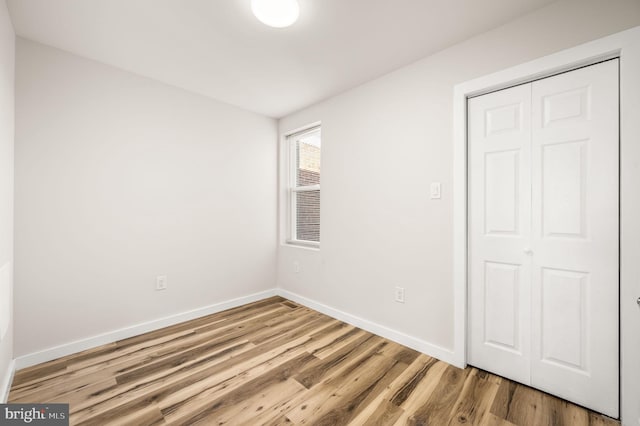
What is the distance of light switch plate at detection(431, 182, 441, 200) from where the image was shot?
2.21 meters

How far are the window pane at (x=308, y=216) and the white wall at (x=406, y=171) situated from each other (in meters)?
0.30

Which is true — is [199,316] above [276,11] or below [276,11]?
below

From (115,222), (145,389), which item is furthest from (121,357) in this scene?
(115,222)

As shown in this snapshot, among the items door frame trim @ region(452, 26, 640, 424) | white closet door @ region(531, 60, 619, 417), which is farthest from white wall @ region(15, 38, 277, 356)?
door frame trim @ region(452, 26, 640, 424)

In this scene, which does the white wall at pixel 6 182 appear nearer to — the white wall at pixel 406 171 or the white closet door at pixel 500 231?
the white wall at pixel 406 171

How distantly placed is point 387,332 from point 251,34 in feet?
8.99

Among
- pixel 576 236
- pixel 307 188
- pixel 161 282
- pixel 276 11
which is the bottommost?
pixel 161 282

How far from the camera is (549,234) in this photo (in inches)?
69.4

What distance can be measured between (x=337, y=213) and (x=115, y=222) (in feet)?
7.00

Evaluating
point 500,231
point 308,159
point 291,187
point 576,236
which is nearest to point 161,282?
point 291,187

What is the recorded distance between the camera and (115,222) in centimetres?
246

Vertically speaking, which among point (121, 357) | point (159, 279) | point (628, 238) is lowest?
point (121, 357)

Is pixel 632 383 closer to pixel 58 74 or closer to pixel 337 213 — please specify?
pixel 337 213

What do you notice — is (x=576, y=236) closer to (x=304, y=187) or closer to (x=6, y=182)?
(x=304, y=187)
